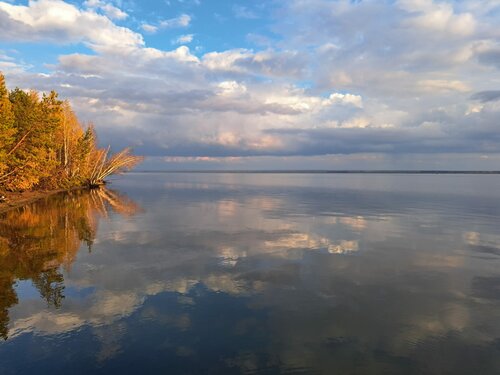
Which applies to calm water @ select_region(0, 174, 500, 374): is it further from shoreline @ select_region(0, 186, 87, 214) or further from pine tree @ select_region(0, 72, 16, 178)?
shoreline @ select_region(0, 186, 87, 214)

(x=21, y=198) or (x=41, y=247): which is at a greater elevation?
(x=21, y=198)

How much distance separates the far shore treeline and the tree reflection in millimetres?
7778

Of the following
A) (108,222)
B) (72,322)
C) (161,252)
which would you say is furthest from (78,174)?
(72,322)

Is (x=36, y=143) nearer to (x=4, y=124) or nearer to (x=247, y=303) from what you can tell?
(x=4, y=124)

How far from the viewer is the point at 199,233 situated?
33.9 metres

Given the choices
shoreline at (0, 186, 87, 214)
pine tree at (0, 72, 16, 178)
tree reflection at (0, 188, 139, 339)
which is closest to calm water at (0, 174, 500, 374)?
tree reflection at (0, 188, 139, 339)

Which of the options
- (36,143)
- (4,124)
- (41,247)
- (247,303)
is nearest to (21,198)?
(36,143)

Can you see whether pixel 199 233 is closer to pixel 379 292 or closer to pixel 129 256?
pixel 129 256

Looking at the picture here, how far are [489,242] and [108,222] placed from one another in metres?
37.5

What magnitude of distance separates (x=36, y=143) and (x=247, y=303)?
48778mm

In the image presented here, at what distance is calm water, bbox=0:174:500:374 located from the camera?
1129 cm

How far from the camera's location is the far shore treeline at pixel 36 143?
45469 millimetres

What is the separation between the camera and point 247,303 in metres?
15.9

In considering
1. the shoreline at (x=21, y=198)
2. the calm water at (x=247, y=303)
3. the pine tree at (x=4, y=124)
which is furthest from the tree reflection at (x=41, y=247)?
the pine tree at (x=4, y=124)
